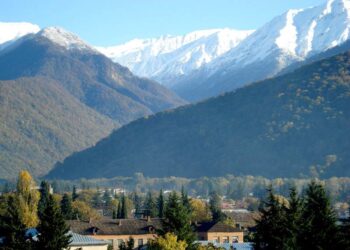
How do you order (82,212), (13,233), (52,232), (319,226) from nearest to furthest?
1. (319,226)
2. (52,232)
3. (13,233)
4. (82,212)

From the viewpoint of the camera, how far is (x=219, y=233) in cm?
14238

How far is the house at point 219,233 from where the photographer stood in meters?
141

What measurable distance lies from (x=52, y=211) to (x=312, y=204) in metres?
20.2

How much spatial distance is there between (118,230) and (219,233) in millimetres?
17645

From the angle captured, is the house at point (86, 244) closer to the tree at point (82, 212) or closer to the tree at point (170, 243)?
the tree at point (170, 243)

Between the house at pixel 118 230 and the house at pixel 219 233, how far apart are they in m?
9.15

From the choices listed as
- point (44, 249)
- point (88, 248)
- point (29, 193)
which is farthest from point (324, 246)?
point (29, 193)

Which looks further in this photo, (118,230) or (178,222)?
(118,230)

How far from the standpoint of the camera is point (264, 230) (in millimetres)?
73062

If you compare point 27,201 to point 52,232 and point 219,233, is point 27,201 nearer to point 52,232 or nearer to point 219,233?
point 219,233

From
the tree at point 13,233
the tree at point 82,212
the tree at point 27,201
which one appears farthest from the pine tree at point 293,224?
the tree at point 82,212

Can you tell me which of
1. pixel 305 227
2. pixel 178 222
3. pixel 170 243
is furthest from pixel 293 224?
pixel 178 222

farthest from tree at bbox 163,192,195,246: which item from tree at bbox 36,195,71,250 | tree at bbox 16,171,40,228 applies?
tree at bbox 16,171,40,228

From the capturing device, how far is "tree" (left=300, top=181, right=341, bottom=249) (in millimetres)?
69938
